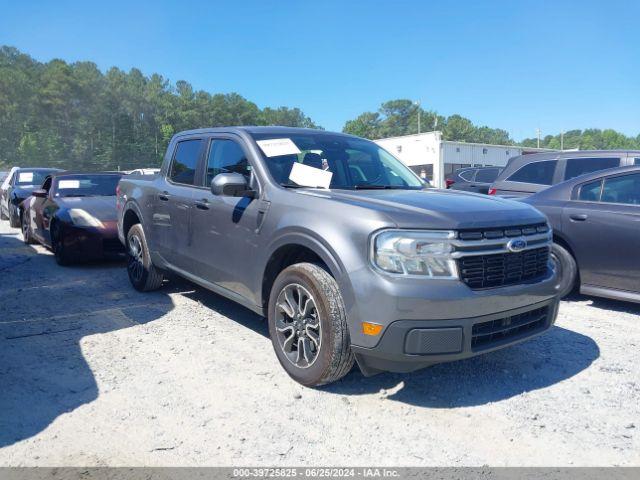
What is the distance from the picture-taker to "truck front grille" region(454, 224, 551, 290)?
3012 mm

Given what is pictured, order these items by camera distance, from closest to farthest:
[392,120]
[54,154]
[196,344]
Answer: [196,344] < [54,154] < [392,120]

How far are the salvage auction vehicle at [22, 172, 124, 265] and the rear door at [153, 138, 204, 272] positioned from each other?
2514 mm

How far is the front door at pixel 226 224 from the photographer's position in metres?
3.95

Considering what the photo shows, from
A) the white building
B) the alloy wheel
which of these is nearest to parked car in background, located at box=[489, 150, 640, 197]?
the alloy wheel

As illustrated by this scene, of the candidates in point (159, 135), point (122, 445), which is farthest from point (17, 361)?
point (159, 135)

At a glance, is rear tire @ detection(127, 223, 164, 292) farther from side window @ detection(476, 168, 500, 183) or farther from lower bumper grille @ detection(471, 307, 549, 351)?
side window @ detection(476, 168, 500, 183)

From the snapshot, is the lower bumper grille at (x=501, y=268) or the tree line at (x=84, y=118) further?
the tree line at (x=84, y=118)

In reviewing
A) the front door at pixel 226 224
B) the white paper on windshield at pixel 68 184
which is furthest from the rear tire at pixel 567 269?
the white paper on windshield at pixel 68 184

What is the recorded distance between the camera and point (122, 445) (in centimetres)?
280

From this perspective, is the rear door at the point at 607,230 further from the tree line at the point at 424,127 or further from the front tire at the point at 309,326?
the tree line at the point at 424,127

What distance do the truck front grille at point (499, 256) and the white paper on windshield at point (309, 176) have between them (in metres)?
1.34

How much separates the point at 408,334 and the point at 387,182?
180cm

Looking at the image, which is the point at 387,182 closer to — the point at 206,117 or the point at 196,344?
the point at 196,344

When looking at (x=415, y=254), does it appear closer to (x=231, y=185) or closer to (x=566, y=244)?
(x=231, y=185)
